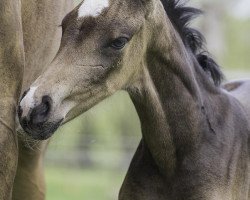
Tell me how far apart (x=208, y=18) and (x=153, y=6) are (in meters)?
18.1

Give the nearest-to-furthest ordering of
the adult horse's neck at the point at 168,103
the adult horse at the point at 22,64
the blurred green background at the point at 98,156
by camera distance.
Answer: the adult horse at the point at 22,64, the adult horse's neck at the point at 168,103, the blurred green background at the point at 98,156

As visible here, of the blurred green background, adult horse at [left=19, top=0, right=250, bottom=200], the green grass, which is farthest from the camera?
the blurred green background

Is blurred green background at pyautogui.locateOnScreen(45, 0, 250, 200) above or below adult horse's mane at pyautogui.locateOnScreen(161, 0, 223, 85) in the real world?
below

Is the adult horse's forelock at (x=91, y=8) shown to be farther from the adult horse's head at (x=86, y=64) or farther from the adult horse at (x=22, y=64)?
the adult horse at (x=22, y=64)

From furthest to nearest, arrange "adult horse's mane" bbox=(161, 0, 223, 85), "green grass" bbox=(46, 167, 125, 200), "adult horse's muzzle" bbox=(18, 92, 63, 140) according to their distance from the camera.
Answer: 1. "green grass" bbox=(46, 167, 125, 200)
2. "adult horse's mane" bbox=(161, 0, 223, 85)
3. "adult horse's muzzle" bbox=(18, 92, 63, 140)

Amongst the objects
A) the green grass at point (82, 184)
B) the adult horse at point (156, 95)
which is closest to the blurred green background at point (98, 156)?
the green grass at point (82, 184)

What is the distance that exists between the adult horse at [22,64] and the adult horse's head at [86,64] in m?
0.14

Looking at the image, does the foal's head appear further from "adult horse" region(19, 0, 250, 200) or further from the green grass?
the green grass

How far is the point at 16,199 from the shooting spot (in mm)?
7723

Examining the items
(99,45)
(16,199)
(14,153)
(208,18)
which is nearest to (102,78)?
(99,45)

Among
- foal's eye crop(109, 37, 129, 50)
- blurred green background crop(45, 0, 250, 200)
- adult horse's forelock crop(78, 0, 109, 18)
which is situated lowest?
blurred green background crop(45, 0, 250, 200)

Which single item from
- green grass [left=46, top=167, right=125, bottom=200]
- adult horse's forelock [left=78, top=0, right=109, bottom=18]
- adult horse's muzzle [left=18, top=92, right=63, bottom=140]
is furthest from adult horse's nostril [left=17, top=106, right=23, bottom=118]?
green grass [left=46, top=167, right=125, bottom=200]

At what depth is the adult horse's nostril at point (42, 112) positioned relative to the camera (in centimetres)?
586

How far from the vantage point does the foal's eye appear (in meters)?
6.21
